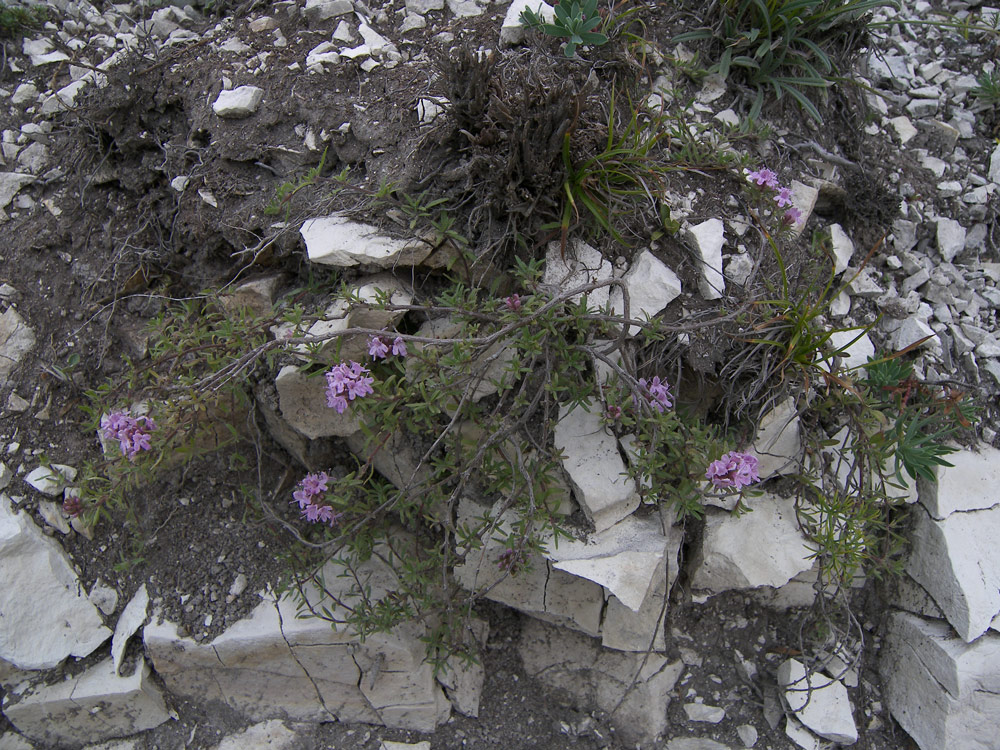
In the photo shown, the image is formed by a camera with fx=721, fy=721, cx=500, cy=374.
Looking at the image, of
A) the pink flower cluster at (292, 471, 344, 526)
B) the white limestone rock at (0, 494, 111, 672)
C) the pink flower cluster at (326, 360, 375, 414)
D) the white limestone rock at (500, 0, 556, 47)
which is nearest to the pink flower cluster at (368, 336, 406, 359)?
the pink flower cluster at (326, 360, 375, 414)

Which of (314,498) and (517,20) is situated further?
(517,20)

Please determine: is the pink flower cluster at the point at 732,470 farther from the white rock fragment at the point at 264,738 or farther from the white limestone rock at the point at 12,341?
the white limestone rock at the point at 12,341

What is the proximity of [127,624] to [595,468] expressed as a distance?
2.30 meters

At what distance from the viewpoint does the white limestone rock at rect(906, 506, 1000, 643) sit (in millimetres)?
3154

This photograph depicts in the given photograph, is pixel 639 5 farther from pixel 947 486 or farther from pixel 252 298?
pixel 947 486

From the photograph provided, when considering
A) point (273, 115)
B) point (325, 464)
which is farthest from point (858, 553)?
point (273, 115)

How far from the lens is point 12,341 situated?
3629 millimetres

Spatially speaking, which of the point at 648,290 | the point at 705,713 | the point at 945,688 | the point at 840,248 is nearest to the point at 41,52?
the point at 648,290

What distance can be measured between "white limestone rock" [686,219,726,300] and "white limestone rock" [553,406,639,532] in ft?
2.51

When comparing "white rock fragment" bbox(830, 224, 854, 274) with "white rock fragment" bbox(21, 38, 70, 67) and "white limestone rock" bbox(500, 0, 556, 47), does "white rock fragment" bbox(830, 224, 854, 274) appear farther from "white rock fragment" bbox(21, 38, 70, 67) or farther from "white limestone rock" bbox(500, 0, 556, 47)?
"white rock fragment" bbox(21, 38, 70, 67)

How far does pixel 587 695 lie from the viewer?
342cm

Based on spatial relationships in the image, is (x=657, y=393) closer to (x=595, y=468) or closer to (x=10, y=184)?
(x=595, y=468)

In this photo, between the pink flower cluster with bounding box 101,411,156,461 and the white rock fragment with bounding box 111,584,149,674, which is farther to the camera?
the white rock fragment with bounding box 111,584,149,674

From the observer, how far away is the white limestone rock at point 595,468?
122 inches
